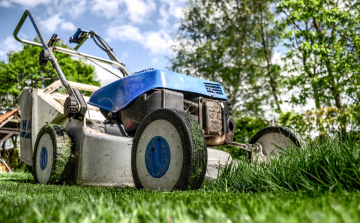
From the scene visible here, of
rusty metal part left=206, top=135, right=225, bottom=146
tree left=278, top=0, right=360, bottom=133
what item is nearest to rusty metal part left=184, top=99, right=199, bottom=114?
rusty metal part left=206, top=135, right=225, bottom=146

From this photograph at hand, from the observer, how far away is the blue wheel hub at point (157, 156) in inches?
92.0

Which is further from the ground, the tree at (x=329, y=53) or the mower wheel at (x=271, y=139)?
the tree at (x=329, y=53)

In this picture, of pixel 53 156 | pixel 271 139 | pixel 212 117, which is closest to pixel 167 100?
pixel 212 117

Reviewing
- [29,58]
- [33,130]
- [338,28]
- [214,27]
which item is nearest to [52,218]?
[33,130]

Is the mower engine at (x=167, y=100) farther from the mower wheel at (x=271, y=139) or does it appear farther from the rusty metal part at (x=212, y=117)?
the mower wheel at (x=271, y=139)

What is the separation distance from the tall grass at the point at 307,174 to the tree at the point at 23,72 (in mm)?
20947

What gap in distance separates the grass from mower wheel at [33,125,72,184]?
4.04 ft

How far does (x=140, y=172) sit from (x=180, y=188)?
42 centimetres

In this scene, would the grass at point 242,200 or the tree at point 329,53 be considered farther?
the tree at point 329,53

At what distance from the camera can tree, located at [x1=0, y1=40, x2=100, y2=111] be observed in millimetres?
22359

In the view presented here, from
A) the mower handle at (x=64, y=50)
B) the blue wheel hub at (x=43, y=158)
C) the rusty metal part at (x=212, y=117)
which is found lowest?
the blue wheel hub at (x=43, y=158)

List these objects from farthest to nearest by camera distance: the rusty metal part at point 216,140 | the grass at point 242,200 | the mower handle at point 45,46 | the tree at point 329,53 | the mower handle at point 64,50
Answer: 1. the tree at point 329,53
2. the mower handle at point 64,50
3. the mower handle at point 45,46
4. the rusty metal part at point 216,140
5. the grass at point 242,200

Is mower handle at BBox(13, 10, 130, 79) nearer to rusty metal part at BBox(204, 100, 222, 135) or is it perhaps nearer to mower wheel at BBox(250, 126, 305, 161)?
rusty metal part at BBox(204, 100, 222, 135)

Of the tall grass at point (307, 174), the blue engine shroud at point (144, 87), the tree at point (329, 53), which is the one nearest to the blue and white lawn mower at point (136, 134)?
the blue engine shroud at point (144, 87)
